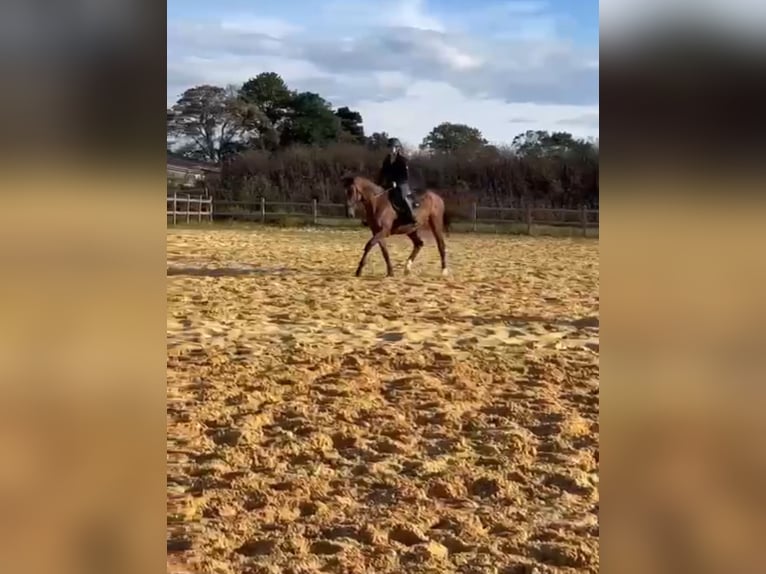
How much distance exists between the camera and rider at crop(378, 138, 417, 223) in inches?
293

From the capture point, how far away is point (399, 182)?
7488 mm

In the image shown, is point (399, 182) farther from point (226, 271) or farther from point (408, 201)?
point (226, 271)

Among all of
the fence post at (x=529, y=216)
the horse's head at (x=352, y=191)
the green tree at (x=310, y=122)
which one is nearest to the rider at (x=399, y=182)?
the horse's head at (x=352, y=191)

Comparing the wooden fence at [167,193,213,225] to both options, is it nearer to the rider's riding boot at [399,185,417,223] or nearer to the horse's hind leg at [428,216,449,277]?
the horse's hind leg at [428,216,449,277]

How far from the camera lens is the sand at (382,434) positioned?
1.85 metres

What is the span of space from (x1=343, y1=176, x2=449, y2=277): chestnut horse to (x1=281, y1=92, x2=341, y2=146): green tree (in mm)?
7767
